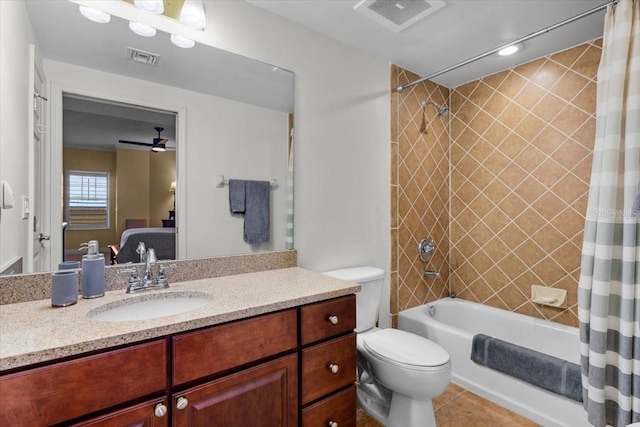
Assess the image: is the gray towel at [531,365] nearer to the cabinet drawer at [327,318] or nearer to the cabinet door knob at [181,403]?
the cabinet drawer at [327,318]

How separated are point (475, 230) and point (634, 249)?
1.31m

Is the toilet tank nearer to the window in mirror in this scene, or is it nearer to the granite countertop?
the granite countertop

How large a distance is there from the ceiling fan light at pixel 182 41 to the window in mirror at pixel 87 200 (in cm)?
69

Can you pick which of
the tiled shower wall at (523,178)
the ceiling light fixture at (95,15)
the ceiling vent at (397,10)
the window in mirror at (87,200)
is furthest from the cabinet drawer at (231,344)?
the tiled shower wall at (523,178)

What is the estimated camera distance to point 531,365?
1828 mm

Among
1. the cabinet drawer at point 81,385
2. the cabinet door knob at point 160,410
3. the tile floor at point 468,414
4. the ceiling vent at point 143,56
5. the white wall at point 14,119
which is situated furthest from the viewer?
the tile floor at point 468,414

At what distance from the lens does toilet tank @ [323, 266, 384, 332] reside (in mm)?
1904

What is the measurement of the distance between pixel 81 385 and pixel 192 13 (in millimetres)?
1485

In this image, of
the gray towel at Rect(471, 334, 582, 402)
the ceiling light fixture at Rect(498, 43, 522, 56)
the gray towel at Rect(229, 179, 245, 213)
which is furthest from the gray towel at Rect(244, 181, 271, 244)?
the ceiling light fixture at Rect(498, 43, 522, 56)

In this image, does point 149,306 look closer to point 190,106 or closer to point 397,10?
point 190,106

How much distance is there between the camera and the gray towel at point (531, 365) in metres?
1.69

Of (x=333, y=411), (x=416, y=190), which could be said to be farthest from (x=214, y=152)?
(x=416, y=190)

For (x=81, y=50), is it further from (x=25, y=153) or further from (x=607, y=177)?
(x=607, y=177)

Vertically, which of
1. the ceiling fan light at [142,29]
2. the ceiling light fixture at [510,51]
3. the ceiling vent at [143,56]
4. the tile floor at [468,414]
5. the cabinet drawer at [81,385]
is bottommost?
the tile floor at [468,414]
